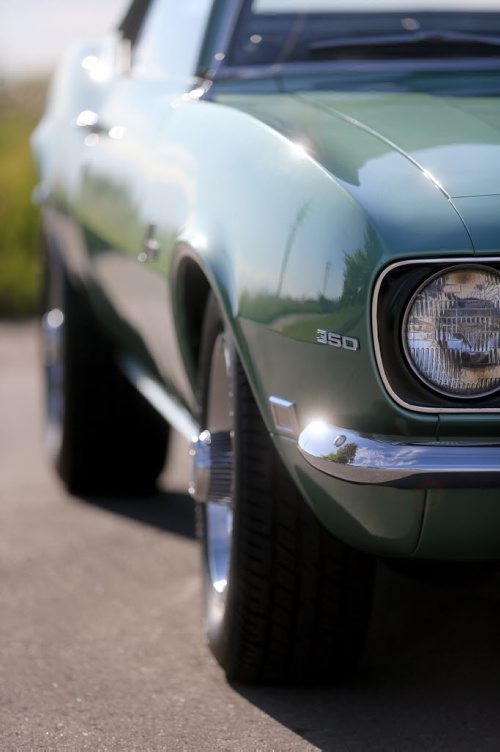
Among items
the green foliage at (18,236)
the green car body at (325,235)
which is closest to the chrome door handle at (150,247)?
the green car body at (325,235)

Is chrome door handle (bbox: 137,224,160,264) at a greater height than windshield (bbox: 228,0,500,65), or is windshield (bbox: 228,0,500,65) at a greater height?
windshield (bbox: 228,0,500,65)

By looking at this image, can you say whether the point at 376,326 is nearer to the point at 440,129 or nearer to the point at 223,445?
the point at 440,129

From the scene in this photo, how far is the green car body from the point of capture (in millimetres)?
2617

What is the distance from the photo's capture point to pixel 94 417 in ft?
17.2

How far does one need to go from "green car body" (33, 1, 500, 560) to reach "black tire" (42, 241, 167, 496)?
3.63ft

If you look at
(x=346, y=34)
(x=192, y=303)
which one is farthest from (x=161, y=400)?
(x=346, y=34)

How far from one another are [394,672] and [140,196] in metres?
1.32

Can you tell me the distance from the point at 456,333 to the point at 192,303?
105cm

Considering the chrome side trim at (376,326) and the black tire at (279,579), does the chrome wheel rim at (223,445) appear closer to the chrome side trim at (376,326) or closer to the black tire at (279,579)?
the black tire at (279,579)

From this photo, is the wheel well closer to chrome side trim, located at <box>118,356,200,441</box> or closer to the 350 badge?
chrome side trim, located at <box>118,356,200,441</box>

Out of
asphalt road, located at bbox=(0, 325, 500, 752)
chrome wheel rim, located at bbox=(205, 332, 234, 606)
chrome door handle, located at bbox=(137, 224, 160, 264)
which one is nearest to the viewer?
asphalt road, located at bbox=(0, 325, 500, 752)

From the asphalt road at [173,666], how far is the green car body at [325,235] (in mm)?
423

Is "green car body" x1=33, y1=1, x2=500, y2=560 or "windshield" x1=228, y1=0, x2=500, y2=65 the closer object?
"green car body" x1=33, y1=1, x2=500, y2=560

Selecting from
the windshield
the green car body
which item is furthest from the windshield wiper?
the green car body
